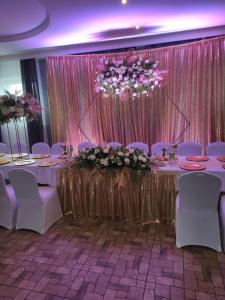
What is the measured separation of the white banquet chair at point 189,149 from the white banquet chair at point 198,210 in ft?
5.04

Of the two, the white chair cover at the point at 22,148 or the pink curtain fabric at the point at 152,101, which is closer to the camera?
the pink curtain fabric at the point at 152,101

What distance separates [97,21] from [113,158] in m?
2.20

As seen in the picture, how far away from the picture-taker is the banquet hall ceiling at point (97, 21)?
3.22 metres

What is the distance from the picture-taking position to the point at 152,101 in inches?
202

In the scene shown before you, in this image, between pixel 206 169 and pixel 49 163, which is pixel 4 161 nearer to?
pixel 49 163

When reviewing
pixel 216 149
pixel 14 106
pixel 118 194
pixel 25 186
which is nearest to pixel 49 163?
pixel 25 186

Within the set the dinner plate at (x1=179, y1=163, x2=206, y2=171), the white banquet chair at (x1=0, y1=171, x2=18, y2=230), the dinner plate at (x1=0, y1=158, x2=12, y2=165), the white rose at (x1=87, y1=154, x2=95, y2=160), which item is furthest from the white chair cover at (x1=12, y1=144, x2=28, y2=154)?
the dinner plate at (x1=179, y1=163, x2=206, y2=171)

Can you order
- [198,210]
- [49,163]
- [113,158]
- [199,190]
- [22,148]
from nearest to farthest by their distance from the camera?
[199,190] → [198,210] → [113,158] → [49,163] → [22,148]

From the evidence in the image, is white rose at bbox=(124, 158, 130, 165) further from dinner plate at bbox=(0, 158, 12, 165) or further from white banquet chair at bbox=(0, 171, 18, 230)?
dinner plate at bbox=(0, 158, 12, 165)

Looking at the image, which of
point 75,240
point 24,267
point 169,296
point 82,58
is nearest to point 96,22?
point 82,58

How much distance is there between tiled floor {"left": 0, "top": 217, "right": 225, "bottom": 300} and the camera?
209cm

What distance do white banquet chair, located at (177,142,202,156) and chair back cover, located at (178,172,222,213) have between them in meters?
1.60

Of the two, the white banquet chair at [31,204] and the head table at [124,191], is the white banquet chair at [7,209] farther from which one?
the head table at [124,191]

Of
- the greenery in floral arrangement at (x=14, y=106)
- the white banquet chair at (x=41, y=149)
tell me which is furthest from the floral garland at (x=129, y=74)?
the white banquet chair at (x=41, y=149)
